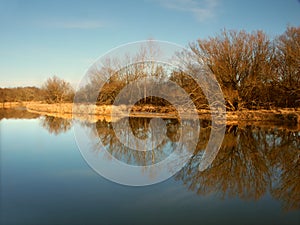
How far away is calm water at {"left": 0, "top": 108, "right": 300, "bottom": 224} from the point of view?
3555 mm

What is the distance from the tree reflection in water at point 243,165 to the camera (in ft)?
14.7

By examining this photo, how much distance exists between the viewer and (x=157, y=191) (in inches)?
178

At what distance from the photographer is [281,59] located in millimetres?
15086

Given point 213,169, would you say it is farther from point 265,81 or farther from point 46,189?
point 265,81

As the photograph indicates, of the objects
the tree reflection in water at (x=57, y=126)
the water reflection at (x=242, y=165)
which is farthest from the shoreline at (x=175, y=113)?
the water reflection at (x=242, y=165)

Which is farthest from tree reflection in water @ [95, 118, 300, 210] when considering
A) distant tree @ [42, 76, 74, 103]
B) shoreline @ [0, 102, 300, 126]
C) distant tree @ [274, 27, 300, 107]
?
distant tree @ [42, 76, 74, 103]

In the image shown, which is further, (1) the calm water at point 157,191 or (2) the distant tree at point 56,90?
Answer: (2) the distant tree at point 56,90

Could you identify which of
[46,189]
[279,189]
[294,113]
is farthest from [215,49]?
[46,189]

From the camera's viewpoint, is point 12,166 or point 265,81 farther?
point 265,81

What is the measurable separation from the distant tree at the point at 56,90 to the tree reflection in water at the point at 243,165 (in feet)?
65.0

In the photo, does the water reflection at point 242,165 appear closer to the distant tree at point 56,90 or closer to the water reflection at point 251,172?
the water reflection at point 251,172

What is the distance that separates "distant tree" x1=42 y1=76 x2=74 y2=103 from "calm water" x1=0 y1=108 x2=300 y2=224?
20.6 m

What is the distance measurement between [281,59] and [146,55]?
27.3 ft

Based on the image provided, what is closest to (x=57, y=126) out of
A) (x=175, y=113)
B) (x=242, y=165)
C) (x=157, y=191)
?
(x=175, y=113)
